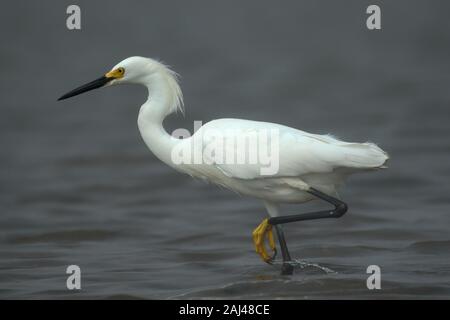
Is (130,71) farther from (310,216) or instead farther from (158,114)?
(310,216)

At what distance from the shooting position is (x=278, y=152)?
9.92 metres

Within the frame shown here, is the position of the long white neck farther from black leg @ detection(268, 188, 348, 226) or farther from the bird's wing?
black leg @ detection(268, 188, 348, 226)

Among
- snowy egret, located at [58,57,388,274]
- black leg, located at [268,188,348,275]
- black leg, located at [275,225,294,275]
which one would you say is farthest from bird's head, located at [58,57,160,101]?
black leg, located at [275,225,294,275]

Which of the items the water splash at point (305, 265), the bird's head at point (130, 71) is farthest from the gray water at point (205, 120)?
the bird's head at point (130, 71)

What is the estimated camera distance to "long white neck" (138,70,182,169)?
Result: 10383 mm

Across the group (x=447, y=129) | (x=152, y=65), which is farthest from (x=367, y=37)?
(x=152, y=65)

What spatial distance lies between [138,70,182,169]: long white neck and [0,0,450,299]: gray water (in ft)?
4.49

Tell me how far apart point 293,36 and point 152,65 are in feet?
70.0

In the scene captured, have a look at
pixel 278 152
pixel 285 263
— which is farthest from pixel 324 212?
pixel 278 152

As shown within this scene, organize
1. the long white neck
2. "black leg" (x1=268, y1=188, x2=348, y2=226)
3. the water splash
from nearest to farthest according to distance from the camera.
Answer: "black leg" (x1=268, y1=188, x2=348, y2=226) < the long white neck < the water splash

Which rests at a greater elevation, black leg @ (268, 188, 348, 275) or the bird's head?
the bird's head

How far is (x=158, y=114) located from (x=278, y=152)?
1.32 meters

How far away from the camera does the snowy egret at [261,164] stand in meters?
9.79

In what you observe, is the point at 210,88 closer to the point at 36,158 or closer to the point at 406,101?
the point at 406,101
